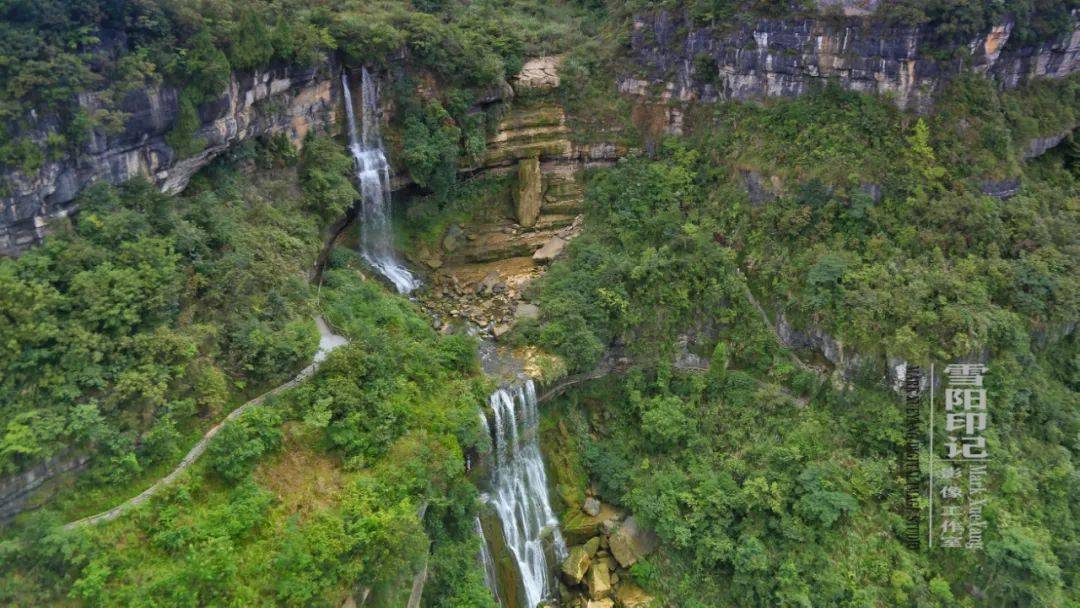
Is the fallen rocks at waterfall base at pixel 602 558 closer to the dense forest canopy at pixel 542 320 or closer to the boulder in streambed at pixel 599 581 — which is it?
the boulder in streambed at pixel 599 581

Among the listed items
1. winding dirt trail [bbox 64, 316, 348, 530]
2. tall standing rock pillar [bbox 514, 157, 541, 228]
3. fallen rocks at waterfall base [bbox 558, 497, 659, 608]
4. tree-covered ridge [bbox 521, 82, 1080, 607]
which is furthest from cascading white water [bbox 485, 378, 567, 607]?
tall standing rock pillar [bbox 514, 157, 541, 228]

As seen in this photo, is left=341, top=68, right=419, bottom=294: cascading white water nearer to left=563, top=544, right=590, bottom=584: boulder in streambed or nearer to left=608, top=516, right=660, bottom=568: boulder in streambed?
left=563, top=544, right=590, bottom=584: boulder in streambed

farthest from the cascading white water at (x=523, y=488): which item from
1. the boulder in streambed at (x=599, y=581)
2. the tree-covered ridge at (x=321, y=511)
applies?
the tree-covered ridge at (x=321, y=511)

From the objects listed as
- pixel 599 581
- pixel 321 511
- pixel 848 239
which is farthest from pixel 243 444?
pixel 848 239

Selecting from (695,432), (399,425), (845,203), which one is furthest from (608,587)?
(845,203)

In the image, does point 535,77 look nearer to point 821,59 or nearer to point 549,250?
point 549,250
